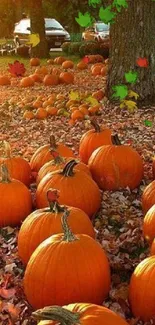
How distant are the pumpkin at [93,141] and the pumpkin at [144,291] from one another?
267 cm

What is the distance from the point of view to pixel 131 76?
30.6 ft

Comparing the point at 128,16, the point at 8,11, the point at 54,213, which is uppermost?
the point at 128,16

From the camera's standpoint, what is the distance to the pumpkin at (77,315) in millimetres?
2436

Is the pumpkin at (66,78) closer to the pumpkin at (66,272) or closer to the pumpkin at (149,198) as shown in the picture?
the pumpkin at (149,198)

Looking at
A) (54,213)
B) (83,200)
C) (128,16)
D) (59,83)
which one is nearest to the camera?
(54,213)

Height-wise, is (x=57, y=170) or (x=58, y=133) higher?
(x=57, y=170)

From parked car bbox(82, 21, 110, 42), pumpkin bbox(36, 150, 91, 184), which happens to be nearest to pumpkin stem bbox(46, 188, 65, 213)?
pumpkin bbox(36, 150, 91, 184)

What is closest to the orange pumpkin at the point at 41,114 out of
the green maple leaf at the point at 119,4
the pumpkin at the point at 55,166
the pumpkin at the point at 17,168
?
the green maple leaf at the point at 119,4

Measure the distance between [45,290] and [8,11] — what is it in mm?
50456

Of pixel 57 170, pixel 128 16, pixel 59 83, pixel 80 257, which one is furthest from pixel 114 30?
pixel 80 257

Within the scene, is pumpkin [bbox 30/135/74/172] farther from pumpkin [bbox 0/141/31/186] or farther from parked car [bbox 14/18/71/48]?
parked car [bbox 14/18/71/48]

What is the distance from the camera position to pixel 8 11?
51812 millimetres

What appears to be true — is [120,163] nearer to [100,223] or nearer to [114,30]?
[100,223]

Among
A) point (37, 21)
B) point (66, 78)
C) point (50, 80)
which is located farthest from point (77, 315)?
point (37, 21)
